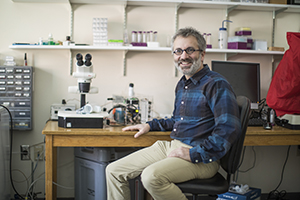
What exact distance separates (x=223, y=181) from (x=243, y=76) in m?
1.26

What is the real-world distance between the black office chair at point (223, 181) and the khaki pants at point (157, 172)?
3 centimetres

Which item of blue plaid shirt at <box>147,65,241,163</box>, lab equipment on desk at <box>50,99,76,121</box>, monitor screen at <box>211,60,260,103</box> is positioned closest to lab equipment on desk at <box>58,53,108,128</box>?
lab equipment on desk at <box>50,99,76,121</box>

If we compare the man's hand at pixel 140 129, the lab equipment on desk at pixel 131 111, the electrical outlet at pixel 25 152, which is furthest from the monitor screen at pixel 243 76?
the electrical outlet at pixel 25 152

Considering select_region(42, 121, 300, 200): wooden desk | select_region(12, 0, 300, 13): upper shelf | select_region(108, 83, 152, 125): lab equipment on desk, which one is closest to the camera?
select_region(42, 121, 300, 200): wooden desk

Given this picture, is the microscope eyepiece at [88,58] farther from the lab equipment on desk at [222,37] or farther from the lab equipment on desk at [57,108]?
the lab equipment on desk at [222,37]

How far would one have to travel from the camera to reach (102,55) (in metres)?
2.71

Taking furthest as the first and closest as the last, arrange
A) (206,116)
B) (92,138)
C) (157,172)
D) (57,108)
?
(57,108), (92,138), (206,116), (157,172)

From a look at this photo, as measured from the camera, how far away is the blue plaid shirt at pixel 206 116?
5.30 feet

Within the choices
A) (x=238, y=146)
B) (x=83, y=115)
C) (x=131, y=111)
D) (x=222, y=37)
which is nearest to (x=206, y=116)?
(x=238, y=146)

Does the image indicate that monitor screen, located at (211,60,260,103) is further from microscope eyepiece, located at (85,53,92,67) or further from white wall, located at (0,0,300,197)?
microscope eyepiece, located at (85,53,92,67)

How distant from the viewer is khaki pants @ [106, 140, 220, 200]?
5.20 feet

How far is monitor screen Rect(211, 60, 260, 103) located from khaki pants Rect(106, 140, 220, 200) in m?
1.00

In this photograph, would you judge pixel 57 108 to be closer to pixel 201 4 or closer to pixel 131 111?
pixel 131 111

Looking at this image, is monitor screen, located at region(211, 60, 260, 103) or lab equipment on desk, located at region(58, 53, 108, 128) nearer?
lab equipment on desk, located at region(58, 53, 108, 128)
